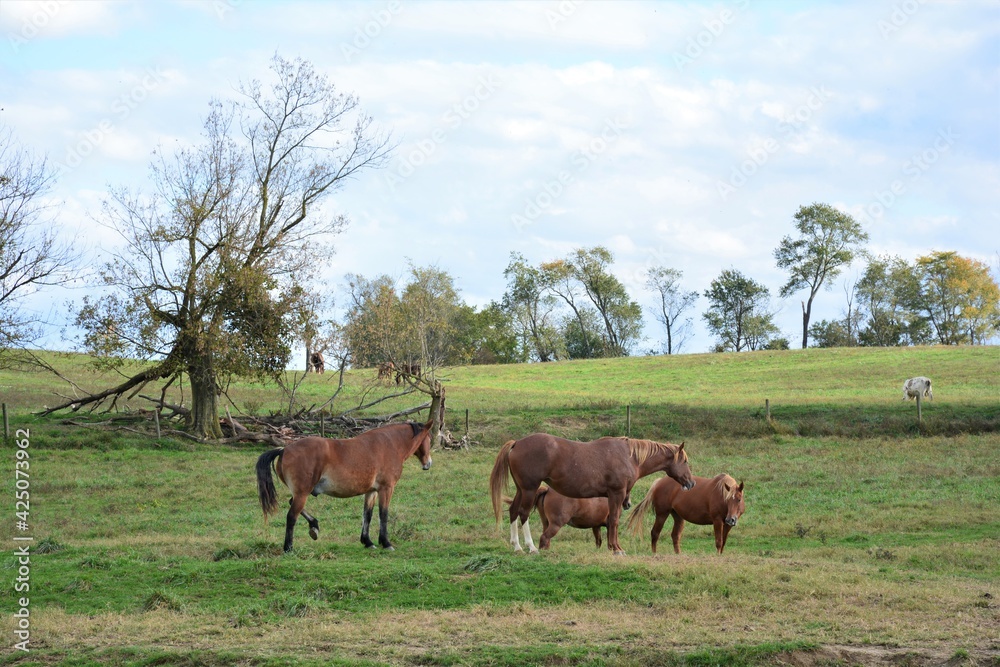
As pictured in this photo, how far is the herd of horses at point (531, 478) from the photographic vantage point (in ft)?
42.7

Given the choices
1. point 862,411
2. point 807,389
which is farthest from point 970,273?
point 862,411

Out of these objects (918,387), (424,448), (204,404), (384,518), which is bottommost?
(384,518)

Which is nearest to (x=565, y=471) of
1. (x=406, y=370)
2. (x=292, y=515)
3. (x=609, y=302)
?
(x=292, y=515)

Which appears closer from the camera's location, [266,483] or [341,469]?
[266,483]

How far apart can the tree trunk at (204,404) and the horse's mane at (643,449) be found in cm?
1898

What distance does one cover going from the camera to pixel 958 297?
7825 cm

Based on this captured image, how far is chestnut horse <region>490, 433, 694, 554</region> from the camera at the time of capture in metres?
13.2

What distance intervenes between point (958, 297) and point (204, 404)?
6853 centimetres

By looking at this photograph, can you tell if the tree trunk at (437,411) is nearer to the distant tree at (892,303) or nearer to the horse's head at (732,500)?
the horse's head at (732,500)

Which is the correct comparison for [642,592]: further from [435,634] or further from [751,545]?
[751,545]

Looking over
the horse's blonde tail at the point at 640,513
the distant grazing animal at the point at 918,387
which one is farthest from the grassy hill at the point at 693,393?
the horse's blonde tail at the point at 640,513

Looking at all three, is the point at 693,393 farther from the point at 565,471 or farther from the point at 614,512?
the point at 565,471

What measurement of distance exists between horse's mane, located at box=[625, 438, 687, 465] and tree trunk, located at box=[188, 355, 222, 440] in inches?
747

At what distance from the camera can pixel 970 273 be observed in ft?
254
